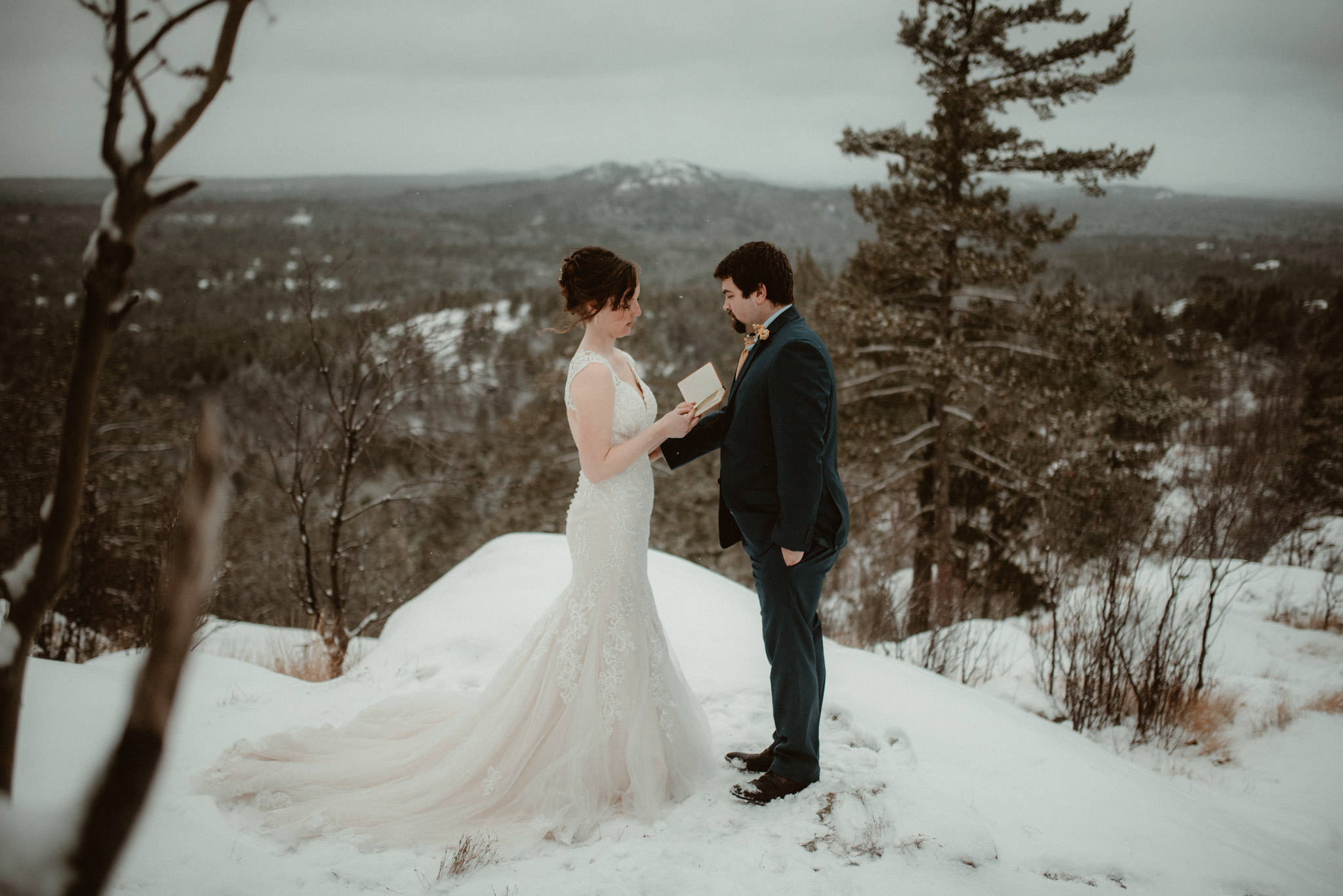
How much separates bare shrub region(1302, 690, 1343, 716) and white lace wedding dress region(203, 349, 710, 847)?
16.4ft

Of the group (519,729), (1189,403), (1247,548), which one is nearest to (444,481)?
(519,729)

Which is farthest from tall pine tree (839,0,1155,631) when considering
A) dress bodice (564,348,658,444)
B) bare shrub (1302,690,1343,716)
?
dress bodice (564,348,658,444)

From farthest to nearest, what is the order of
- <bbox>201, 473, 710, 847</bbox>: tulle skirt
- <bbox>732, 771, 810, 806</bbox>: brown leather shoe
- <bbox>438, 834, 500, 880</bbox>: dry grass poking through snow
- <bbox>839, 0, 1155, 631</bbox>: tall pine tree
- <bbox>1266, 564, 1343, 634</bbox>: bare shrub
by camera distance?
<bbox>839, 0, 1155, 631</bbox>: tall pine tree, <bbox>1266, 564, 1343, 634</bbox>: bare shrub, <bbox>732, 771, 810, 806</bbox>: brown leather shoe, <bbox>201, 473, 710, 847</bbox>: tulle skirt, <bbox>438, 834, 500, 880</bbox>: dry grass poking through snow

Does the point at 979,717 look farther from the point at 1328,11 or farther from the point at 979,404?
the point at 1328,11

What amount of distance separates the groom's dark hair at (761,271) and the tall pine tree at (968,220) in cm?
695

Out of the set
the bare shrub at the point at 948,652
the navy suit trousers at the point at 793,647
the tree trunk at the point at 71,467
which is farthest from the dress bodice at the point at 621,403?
the bare shrub at the point at 948,652

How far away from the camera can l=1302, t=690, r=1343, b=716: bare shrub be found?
197 inches

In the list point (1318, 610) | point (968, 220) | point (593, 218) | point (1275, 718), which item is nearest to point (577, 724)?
point (1275, 718)

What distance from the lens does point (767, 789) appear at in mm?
2805

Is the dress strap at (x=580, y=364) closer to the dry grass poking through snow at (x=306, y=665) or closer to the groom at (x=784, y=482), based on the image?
the groom at (x=784, y=482)

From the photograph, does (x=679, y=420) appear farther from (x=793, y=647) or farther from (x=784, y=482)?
(x=793, y=647)

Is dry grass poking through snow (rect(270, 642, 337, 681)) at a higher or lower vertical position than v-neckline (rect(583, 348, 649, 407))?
lower

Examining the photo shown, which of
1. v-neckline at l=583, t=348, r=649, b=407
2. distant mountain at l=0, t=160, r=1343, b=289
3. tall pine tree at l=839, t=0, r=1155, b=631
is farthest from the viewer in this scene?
distant mountain at l=0, t=160, r=1343, b=289

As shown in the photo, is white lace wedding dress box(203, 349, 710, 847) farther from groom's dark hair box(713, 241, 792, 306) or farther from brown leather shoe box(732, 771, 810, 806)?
groom's dark hair box(713, 241, 792, 306)
